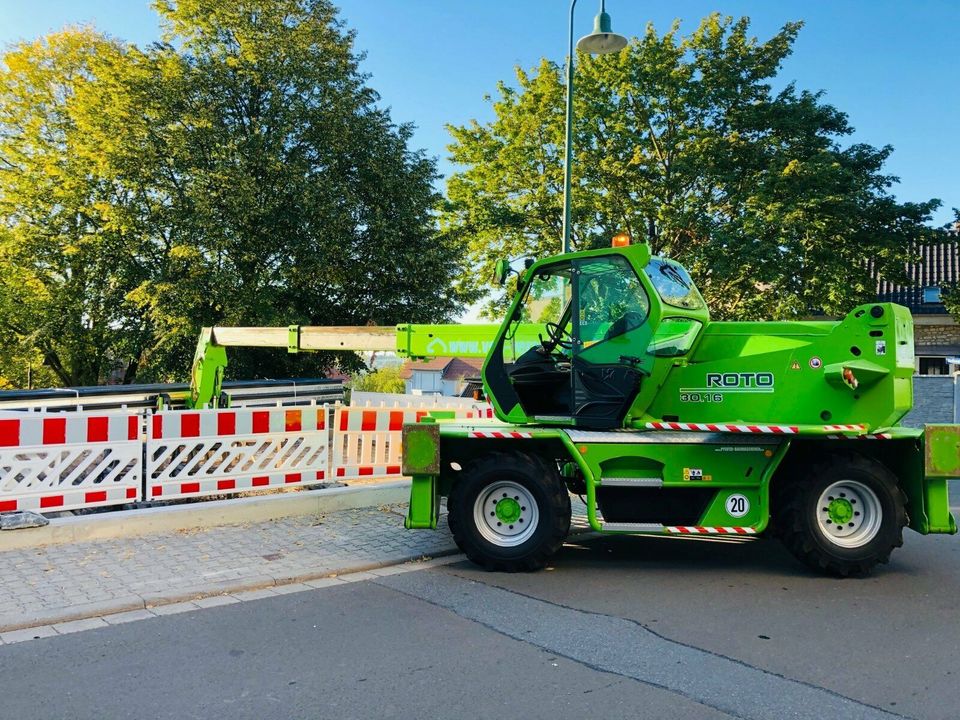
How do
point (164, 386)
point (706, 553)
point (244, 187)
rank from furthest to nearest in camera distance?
1. point (244, 187)
2. point (164, 386)
3. point (706, 553)

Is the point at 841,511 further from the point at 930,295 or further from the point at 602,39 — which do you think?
the point at 930,295

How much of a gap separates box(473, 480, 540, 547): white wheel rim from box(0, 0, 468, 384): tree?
48.0 feet

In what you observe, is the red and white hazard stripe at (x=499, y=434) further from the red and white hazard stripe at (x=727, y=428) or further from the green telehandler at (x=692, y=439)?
the red and white hazard stripe at (x=727, y=428)

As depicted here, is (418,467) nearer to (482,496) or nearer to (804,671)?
(482,496)

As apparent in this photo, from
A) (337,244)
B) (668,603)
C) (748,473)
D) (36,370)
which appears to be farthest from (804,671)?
(36,370)

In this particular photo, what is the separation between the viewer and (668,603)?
569 cm

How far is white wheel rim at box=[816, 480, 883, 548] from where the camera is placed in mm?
6414

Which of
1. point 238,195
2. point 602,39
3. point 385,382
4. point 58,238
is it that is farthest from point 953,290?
point 385,382

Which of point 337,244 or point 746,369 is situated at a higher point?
point 337,244

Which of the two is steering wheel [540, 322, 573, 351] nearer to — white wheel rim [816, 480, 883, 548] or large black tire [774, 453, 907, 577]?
large black tire [774, 453, 907, 577]

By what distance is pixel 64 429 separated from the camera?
7609mm

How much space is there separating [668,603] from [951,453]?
285 cm

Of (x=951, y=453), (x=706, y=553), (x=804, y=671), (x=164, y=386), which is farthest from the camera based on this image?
(x=164, y=386)

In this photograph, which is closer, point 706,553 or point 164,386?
point 706,553
